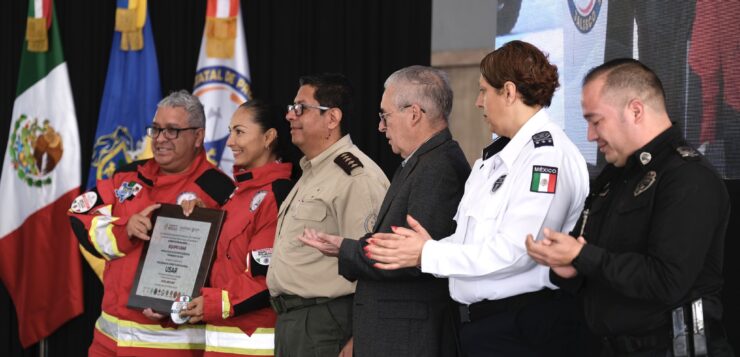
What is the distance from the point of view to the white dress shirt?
7.53 feet

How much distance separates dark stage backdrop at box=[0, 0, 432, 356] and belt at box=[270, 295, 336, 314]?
159 cm

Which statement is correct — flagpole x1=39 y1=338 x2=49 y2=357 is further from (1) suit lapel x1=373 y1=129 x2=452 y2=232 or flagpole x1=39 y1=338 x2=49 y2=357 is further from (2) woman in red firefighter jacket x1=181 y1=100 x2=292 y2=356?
(1) suit lapel x1=373 y1=129 x2=452 y2=232

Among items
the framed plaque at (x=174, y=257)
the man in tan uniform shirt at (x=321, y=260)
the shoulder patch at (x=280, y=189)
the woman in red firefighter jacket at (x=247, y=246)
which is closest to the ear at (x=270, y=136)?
the woman in red firefighter jacket at (x=247, y=246)

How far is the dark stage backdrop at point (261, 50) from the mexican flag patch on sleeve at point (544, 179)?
2276 millimetres

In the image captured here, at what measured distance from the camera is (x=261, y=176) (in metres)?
3.55

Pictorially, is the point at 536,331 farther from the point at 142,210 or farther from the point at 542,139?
the point at 142,210

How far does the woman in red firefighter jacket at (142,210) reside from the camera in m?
3.68

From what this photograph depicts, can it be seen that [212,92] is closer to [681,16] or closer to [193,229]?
[193,229]

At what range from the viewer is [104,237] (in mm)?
3773

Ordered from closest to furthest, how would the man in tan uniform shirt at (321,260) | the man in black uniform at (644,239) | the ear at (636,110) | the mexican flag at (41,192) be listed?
the man in black uniform at (644,239) < the ear at (636,110) < the man in tan uniform shirt at (321,260) < the mexican flag at (41,192)

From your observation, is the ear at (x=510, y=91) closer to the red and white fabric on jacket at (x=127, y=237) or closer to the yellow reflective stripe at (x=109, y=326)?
the red and white fabric on jacket at (x=127, y=237)

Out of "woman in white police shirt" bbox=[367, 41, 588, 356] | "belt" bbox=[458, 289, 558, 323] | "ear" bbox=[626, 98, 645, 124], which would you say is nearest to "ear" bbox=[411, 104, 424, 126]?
"woman in white police shirt" bbox=[367, 41, 588, 356]

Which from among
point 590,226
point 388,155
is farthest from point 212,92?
point 590,226

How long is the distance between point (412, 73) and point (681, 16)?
2.92ft
